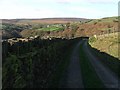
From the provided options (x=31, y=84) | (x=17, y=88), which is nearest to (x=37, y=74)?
(x=31, y=84)

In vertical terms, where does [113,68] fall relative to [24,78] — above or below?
below

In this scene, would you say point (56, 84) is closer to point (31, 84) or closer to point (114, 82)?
point (114, 82)

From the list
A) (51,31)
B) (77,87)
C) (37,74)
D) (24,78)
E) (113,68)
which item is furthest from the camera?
(51,31)

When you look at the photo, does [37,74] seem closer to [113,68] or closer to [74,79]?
[74,79]

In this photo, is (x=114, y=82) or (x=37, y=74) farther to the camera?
(x=114, y=82)

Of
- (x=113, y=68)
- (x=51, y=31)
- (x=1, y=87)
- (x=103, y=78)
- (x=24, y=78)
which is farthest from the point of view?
(x=51, y=31)

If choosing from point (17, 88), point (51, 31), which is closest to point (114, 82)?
point (17, 88)

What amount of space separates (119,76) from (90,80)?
403 centimetres

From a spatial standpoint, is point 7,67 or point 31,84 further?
point 31,84

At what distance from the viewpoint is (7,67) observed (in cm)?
1230

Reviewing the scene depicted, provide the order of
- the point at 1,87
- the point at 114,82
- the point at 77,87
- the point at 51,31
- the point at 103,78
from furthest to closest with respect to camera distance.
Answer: the point at 51,31
the point at 103,78
the point at 114,82
the point at 77,87
the point at 1,87

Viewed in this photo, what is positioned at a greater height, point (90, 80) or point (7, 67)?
point (7, 67)

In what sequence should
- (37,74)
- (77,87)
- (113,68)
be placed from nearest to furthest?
(37,74) < (77,87) < (113,68)

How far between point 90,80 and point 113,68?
303 inches
